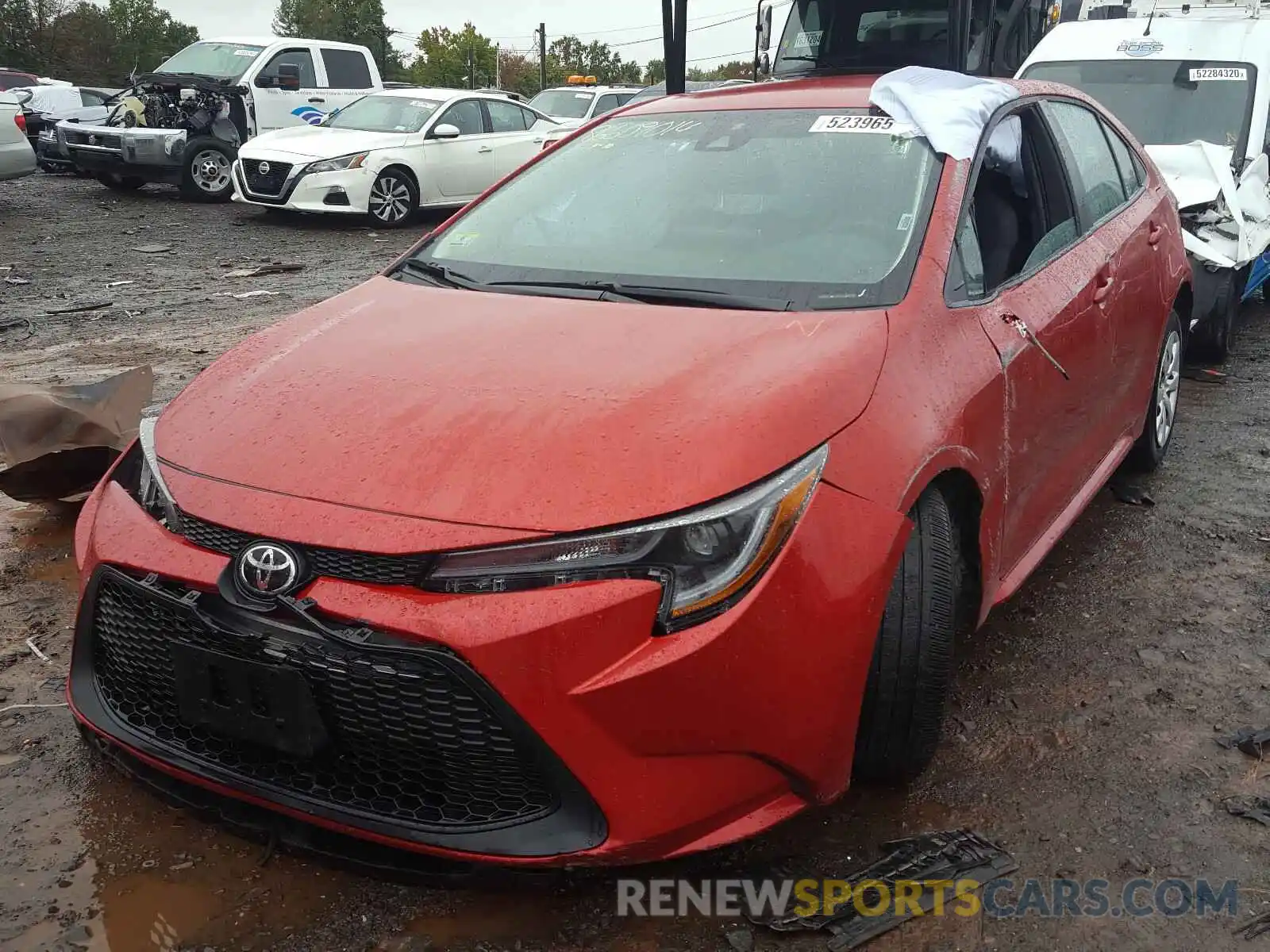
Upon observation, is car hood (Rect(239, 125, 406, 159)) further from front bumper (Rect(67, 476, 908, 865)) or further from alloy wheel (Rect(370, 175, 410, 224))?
front bumper (Rect(67, 476, 908, 865))

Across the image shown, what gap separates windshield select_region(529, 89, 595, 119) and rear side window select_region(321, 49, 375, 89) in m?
2.47

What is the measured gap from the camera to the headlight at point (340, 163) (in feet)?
38.1

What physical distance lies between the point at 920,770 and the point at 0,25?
58.0 meters

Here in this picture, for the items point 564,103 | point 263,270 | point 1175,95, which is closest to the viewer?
point 1175,95

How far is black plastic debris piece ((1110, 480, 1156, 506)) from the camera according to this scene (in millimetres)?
4375

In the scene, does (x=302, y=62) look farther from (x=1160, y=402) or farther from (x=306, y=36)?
(x=306, y=36)

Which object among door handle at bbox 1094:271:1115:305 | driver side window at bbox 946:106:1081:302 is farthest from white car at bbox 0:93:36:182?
door handle at bbox 1094:271:1115:305

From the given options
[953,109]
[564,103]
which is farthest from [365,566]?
[564,103]

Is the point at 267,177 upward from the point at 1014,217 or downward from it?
downward

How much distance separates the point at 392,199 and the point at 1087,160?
372 inches

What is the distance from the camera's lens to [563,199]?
10.8 ft

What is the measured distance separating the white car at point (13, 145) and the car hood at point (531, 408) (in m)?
10.4

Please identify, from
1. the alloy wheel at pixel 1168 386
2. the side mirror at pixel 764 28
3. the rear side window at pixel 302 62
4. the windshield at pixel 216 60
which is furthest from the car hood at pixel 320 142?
the alloy wheel at pixel 1168 386

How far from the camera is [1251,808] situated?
252 centimetres
